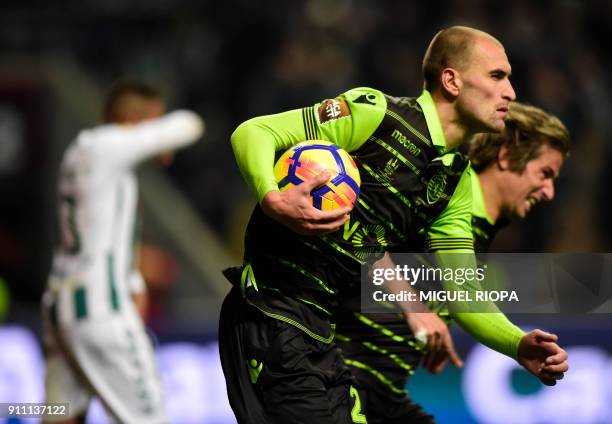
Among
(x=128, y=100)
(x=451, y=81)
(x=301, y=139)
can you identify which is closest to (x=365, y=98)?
(x=301, y=139)

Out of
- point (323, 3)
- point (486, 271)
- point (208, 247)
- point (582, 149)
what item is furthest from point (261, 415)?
point (323, 3)

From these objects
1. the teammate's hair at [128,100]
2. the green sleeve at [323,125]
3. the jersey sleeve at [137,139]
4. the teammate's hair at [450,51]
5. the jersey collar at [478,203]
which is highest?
the teammate's hair at [128,100]

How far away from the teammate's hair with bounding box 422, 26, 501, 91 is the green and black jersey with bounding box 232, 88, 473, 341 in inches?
4.8

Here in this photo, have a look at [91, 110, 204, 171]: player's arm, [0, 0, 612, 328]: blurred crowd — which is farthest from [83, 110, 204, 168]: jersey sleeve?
[0, 0, 612, 328]: blurred crowd

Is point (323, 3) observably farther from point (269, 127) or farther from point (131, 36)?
point (269, 127)

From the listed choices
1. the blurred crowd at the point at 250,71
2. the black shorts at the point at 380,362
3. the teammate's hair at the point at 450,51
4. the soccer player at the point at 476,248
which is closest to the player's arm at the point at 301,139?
the teammate's hair at the point at 450,51

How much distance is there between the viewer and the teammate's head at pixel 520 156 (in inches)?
233

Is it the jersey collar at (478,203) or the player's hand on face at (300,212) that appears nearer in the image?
the player's hand on face at (300,212)

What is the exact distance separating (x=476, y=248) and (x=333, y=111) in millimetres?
1566

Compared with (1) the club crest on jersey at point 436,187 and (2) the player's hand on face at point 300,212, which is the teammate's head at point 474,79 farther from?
(2) the player's hand on face at point 300,212

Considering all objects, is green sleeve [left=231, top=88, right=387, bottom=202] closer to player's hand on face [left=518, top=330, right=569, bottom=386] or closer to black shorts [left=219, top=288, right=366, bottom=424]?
black shorts [left=219, top=288, right=366, bottom=424]

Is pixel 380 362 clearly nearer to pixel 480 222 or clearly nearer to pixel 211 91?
pixel 480 222

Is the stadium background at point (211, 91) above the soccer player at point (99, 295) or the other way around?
above

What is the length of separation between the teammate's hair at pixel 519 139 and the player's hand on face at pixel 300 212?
188 centimetres
